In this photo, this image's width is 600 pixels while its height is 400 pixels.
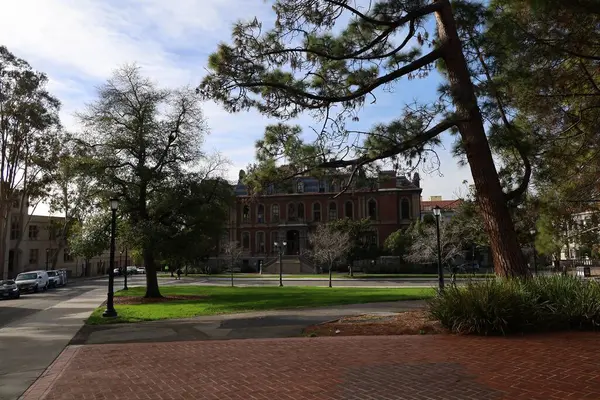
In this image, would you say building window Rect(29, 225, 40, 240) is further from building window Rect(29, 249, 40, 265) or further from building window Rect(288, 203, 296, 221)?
building window Rect(288, 203, 296, 221)

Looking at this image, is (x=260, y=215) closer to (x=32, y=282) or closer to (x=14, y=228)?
(x=14, y=228)

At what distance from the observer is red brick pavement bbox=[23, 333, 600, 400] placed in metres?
6.38

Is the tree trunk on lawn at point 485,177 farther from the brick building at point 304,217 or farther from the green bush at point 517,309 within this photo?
the brick building at point 304,217

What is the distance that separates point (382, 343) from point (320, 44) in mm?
7092

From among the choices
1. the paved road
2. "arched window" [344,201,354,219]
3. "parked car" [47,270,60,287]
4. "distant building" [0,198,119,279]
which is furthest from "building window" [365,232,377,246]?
the paved road

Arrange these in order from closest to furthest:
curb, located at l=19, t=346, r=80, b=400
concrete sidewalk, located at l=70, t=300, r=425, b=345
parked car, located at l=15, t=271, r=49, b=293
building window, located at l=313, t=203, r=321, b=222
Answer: curb, located at l=19, t=346, r=80, b=400
concrete sidewalk, located at l=70, t=300, r=425, b=345
parked car, located at l=15, t=271, r=49, b=293
building window, located at l=313, t=203, r=321, b=222

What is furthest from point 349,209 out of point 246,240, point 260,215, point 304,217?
point 246,240

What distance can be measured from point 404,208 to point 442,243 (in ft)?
107

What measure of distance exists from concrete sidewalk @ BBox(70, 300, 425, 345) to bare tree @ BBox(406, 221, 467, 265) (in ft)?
87.1

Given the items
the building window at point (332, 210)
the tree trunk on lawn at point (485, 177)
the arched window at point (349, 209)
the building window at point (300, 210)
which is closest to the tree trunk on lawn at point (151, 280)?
the tree trunk on lawn at point (485, 177)

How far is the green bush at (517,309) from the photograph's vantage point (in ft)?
33.7

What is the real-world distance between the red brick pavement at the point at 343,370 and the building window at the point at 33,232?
66.9 meters

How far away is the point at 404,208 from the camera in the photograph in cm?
7644

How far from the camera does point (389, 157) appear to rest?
12070 millimetres
